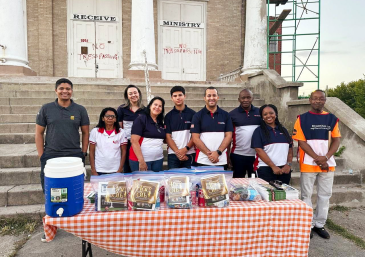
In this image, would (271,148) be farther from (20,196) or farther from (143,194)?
(20,196)

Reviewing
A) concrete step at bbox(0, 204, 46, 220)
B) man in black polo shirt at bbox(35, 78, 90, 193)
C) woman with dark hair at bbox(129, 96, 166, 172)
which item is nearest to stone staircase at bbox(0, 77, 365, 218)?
concrete step at bbox(0, 204, 46, 220)

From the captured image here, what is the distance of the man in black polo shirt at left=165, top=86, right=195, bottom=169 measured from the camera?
11.7 ft

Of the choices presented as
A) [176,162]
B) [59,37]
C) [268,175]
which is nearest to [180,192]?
[176,162]

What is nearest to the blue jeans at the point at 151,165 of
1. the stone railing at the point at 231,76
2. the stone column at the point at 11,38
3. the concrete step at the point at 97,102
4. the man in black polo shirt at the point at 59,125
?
the man in black polo shirt at the point at 59,125

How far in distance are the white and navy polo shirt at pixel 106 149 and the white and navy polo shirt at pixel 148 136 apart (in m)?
0.23

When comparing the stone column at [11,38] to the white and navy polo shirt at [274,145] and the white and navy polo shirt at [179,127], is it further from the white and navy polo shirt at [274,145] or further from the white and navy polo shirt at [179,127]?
the white and navy polo shirt at [274,145]

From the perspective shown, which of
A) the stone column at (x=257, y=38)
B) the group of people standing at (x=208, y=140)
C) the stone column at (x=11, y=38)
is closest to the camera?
the group of people standing at (x=208, y=140)

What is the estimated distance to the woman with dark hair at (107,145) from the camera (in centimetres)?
347

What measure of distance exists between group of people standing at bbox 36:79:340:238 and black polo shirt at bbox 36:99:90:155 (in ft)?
0.04

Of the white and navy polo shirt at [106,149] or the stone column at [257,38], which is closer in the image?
the white and navy polo shirt at [106,149]

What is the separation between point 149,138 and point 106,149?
58 cm

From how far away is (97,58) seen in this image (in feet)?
38.5

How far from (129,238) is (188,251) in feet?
1.68

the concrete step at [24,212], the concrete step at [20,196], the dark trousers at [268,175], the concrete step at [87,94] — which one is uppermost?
the concrete step at [87,94]
